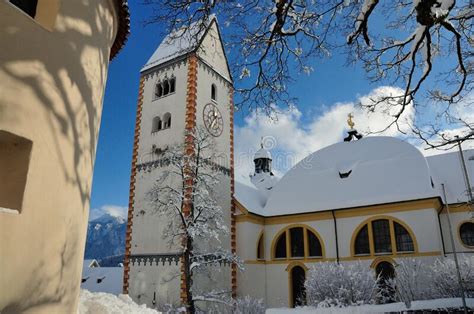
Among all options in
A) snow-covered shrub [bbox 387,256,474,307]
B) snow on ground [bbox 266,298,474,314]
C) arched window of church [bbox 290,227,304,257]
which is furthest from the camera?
arched window of church [bbox 290,227,304,257]

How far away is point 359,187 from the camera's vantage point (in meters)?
20.4

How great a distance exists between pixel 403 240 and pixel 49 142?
17.7m

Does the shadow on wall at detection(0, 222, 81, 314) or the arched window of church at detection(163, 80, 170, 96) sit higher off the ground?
the arched window of church at detection(163, 80, 170, 96)

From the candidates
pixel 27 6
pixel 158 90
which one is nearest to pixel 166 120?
pixel 158 90

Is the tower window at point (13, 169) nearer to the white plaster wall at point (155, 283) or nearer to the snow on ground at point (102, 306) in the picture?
the snow on ground at point (102, 306)

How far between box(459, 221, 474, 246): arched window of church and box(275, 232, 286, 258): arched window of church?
349 inches

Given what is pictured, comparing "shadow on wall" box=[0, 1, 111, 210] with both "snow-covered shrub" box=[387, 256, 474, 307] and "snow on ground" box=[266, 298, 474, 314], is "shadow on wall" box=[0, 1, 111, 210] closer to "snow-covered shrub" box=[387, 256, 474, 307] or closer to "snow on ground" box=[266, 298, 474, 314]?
"snow on ground" box=[266, 298, 474, 314]

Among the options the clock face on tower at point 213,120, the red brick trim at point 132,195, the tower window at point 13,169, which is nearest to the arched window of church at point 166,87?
the red brick trim at point 132,195

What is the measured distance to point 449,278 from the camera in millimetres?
14000

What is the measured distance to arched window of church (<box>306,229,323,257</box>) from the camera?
20.3 meters

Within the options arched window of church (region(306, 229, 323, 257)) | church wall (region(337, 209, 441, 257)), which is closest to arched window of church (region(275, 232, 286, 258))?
arched window of church (region(306, 229, 323, 257))

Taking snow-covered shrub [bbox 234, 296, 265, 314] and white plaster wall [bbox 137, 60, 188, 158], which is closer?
snow-covered shrub [bbox 234, 296, 265, 314]

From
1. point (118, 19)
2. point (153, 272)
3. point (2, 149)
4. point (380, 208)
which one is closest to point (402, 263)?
point (380, 208)

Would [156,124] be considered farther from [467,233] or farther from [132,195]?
[467,233]
